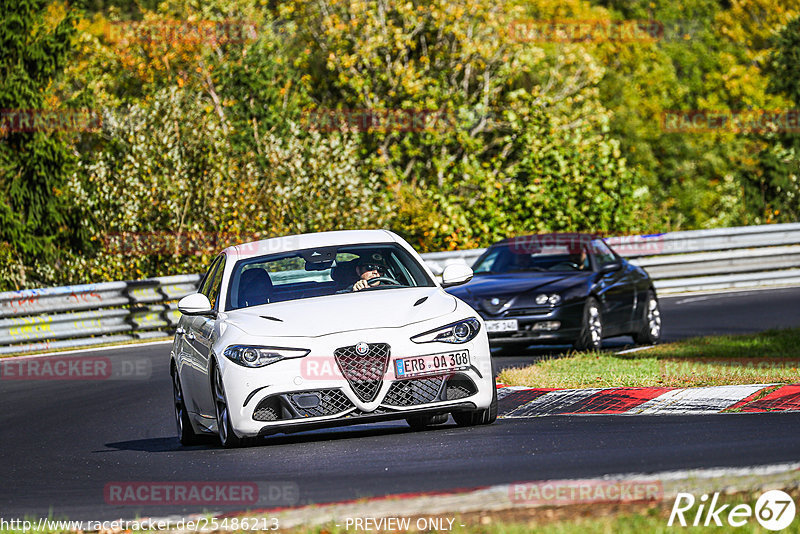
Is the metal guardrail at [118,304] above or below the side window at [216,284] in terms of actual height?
below

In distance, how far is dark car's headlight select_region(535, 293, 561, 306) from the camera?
16.8 metres

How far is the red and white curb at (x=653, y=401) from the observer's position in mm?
10211

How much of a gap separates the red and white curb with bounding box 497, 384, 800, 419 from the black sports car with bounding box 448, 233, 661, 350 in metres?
4.77

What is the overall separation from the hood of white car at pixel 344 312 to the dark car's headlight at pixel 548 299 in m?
6.74

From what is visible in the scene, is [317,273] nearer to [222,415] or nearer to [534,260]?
[222,415]

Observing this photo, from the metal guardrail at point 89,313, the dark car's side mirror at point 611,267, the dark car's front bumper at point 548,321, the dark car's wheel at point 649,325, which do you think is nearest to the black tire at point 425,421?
the dark car's front bumper at point 548,321

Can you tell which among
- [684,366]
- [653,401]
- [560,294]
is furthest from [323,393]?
[560,294]

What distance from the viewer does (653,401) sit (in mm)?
10797

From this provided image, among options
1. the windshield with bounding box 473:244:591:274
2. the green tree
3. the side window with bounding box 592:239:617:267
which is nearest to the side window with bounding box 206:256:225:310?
the windshield with bounding box 473:244:591:274

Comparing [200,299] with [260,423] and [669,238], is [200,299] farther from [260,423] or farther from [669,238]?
[669,238]

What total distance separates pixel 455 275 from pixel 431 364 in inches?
45.4

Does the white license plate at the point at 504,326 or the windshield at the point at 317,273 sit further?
the white license plate at the point at 504,326

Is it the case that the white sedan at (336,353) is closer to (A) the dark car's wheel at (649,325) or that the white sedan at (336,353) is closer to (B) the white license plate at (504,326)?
(B) the white license plate at (504,326)

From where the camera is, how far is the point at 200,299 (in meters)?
10.4
